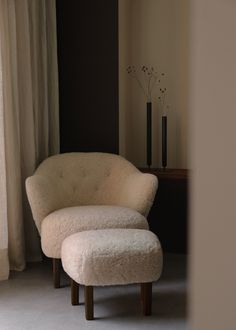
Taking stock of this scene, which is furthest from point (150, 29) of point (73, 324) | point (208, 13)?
point (208, 13)

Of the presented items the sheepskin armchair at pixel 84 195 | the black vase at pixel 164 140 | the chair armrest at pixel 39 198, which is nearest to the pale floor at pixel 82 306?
the sheepskin armchair at pixel 84 195

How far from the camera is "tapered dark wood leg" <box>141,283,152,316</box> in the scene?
257 centimetres

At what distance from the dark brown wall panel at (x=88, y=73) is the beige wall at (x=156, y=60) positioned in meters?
0.18

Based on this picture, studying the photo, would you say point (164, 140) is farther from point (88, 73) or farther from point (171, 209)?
point (88, 73)

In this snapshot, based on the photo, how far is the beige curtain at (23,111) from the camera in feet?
10.4

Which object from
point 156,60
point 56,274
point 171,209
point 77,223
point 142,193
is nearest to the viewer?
point 77,223

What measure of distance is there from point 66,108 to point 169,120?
80 cm

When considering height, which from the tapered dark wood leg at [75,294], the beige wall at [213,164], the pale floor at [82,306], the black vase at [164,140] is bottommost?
the pale floor at [82,306]

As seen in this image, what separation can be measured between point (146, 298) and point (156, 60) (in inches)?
78.4

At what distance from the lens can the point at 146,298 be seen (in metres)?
2.58

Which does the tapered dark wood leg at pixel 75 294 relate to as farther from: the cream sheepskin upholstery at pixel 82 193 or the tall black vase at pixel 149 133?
the tall black vase at pixel 149 133

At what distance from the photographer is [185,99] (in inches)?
151

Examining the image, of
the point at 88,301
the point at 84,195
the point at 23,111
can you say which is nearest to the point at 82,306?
the point at 88,301

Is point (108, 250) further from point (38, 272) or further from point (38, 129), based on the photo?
point (38, 129)
